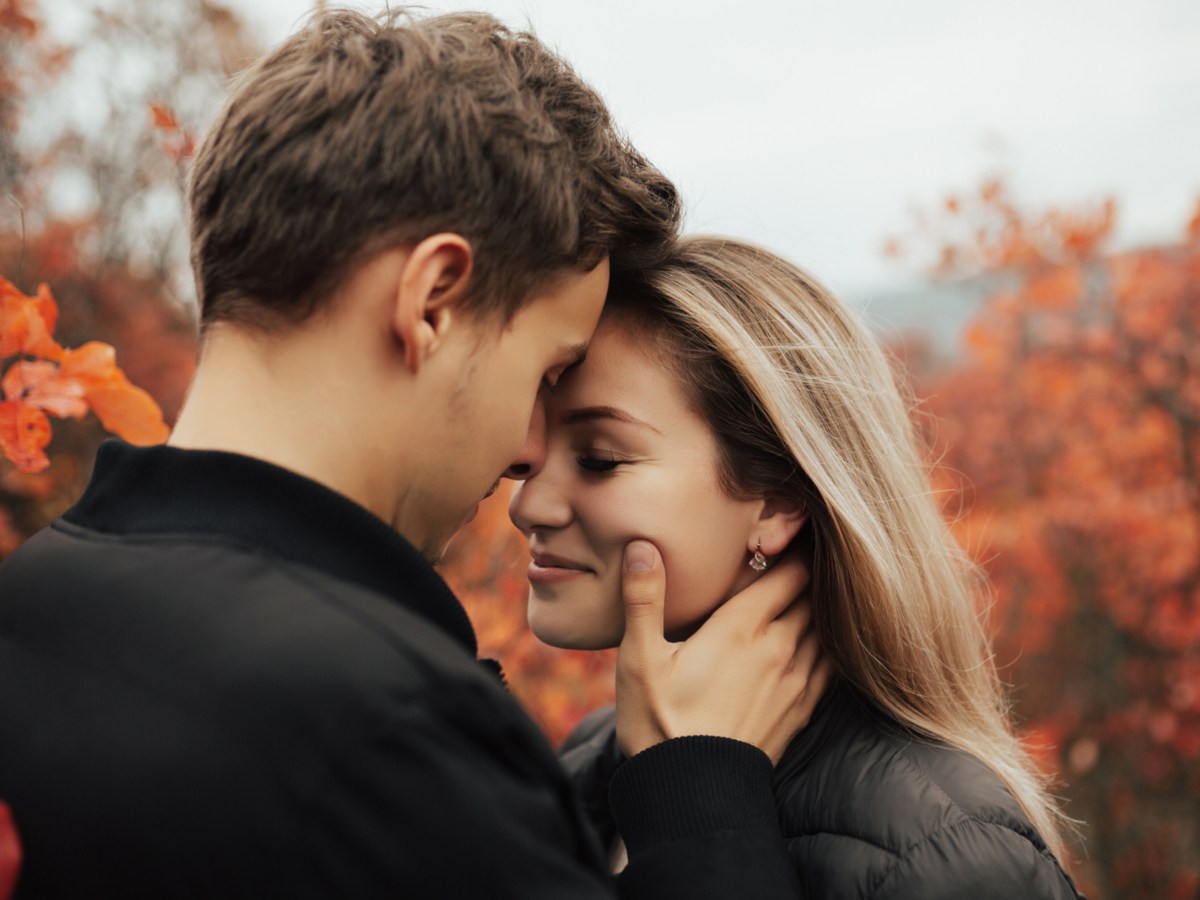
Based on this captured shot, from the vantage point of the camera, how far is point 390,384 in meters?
1.65

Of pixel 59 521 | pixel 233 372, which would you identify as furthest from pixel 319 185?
pixel 59 521

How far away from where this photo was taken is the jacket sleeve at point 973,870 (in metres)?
1.91

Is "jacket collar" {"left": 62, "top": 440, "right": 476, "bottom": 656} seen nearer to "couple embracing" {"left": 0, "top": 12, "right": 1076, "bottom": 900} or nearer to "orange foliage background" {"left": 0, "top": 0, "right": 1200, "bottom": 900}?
"couple embracing" {"left": 0, "top": 12, "right": 1076, "bottom": 900}

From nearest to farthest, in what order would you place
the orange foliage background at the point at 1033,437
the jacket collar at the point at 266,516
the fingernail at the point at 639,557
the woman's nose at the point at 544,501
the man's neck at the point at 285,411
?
the jacket collar at the point at 266,516
the man's neck at the point at 285,411
the fingernail at the point at 639,557
the woman's nose at the point at 544,501
the orange foliage background at the point at 1033,437

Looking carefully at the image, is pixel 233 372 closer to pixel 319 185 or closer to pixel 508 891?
pixel 319 185

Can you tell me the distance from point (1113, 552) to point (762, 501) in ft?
19.3

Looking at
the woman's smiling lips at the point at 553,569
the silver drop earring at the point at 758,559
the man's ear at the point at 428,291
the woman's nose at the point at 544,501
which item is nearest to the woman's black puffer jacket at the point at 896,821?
the silver drop earring at the point at 758,559

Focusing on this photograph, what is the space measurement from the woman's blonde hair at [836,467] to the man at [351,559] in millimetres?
332

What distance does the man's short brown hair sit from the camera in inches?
63.6

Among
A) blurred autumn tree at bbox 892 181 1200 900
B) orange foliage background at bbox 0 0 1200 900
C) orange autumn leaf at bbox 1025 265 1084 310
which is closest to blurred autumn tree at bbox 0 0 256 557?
orange foliage background at bbox 0 0 1200 900

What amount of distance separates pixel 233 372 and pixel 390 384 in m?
0.24

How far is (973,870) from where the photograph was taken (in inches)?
75.7

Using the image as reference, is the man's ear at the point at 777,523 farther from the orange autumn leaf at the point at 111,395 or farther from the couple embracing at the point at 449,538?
the orange autumn leaf at the point at 111,395

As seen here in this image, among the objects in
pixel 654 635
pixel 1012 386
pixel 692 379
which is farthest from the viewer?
pixel 1012 386
